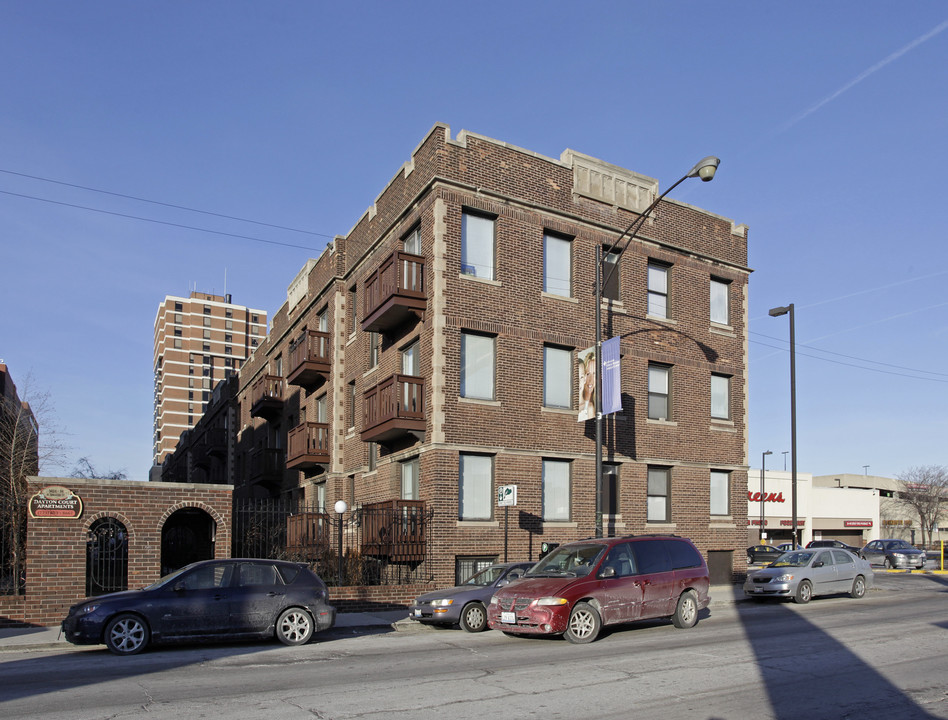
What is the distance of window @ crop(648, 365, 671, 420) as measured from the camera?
25609mm

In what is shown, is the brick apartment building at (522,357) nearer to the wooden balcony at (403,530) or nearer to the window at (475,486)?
the window at (475,486)

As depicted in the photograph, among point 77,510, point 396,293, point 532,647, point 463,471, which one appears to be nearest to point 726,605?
point 463,471

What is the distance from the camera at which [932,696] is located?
30.9ft

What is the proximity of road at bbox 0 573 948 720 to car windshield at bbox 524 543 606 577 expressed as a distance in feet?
3.79

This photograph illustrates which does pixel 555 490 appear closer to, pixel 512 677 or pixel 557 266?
pixel 557 266

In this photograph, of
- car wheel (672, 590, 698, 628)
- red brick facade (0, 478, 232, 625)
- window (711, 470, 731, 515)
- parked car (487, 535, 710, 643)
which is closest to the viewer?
parked car (487, 535, 710, 643)

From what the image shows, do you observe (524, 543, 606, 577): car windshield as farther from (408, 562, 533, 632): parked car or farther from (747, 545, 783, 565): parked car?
(747, 545, 783, 565): parked car

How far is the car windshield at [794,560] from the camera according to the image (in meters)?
21.5

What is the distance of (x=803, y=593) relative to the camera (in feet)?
68.7

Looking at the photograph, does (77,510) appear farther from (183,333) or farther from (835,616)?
(183,333)

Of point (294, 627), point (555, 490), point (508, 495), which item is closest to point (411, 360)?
point (555, 490)

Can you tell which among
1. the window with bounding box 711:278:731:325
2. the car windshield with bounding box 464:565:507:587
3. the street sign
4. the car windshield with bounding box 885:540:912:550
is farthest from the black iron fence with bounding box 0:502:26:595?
the car windshield with bounding box 885:540:912:550

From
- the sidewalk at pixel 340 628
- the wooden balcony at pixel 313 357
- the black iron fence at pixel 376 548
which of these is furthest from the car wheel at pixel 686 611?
the wooden balcony at pixel 313 357

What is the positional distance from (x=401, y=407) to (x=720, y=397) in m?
11.3
